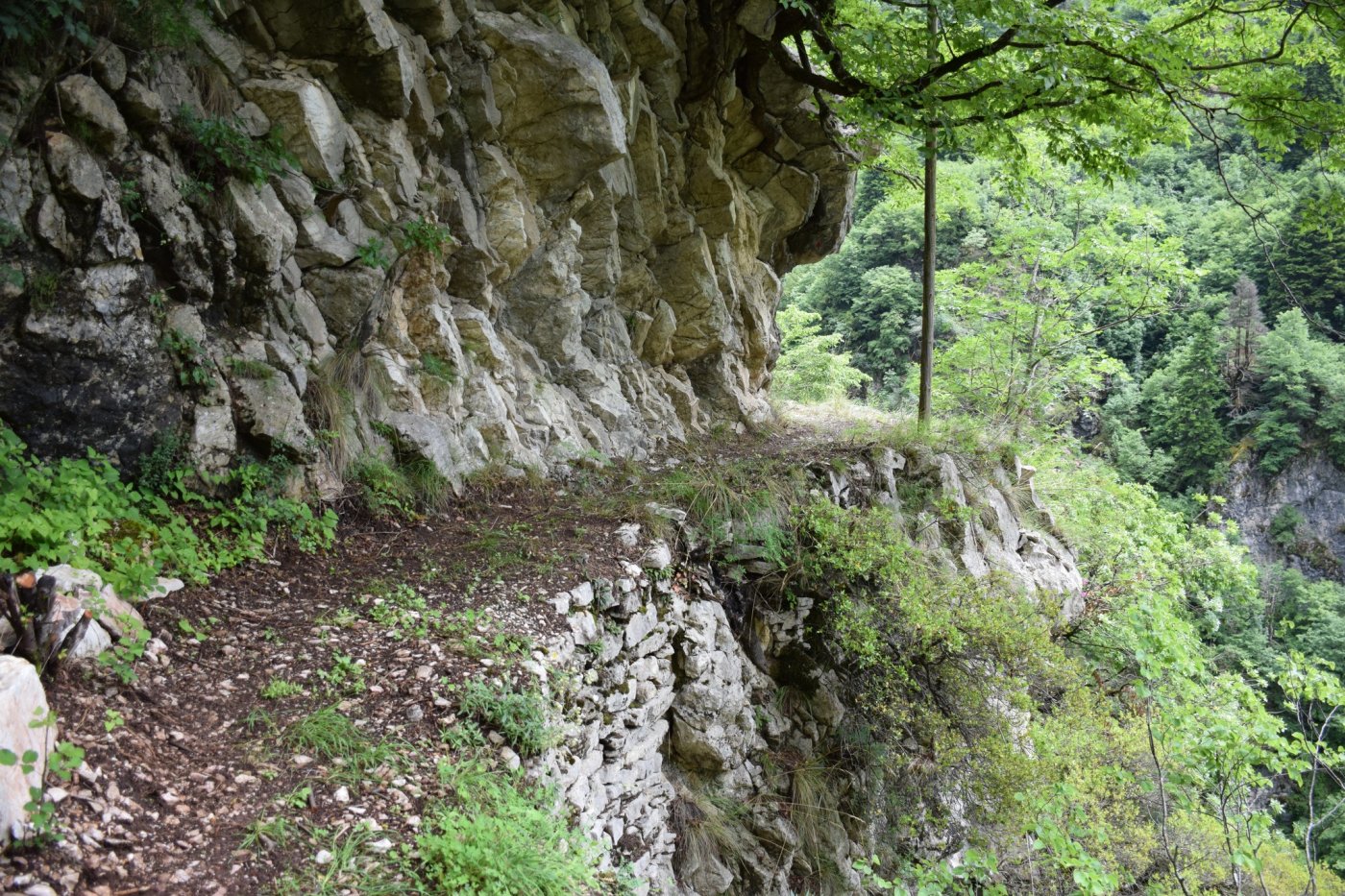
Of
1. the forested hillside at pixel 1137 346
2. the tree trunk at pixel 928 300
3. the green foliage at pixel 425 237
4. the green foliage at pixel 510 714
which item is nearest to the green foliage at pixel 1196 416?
the forested hillside at pixel 1137 346

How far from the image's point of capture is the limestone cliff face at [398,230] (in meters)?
3.87

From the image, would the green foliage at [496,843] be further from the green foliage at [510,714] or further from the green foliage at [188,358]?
the green foliage at [188,358]

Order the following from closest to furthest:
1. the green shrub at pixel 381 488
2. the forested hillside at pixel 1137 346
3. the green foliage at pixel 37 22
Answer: the green foliage at pixel 37 22 < the green shrub at pixel 381 488 < the forested hillside at pixel 1137 346

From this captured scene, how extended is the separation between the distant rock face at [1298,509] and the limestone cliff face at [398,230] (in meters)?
32.4

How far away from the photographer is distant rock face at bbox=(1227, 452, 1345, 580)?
3036 cm

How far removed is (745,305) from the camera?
12.4 meters

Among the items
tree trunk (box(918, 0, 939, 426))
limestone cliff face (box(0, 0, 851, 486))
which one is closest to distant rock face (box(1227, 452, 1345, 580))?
tree trunk (box(918, 0, 939, 426))

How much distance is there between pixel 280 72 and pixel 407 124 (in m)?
1.20

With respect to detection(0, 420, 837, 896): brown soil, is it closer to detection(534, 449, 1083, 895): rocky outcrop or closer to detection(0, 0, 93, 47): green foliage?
detection(534, 449, 1083, 895): rocky outcrop

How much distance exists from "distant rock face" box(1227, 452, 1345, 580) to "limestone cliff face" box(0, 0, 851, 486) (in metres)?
32.4

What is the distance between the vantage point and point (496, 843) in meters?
2.58

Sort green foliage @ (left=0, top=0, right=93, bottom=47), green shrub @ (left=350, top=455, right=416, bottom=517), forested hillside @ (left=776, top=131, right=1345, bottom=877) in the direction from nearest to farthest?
1. green foliage @ (left=0, top=0, right=93, bottom=47)
2. green shrub @ (left=350, top=455, right=416, bottom=517)
3. forested hillside @ (left=776, top=131, right=1345, bottom=877)

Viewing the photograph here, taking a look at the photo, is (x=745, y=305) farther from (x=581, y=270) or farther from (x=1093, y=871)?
(x=1093, y=871)

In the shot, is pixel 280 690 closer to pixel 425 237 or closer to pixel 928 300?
pixel 425 237
